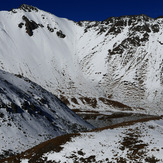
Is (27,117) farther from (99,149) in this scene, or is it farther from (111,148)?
(111,148)

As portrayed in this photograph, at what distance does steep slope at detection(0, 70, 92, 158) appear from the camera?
3047cm

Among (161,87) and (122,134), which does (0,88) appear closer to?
(122,134)

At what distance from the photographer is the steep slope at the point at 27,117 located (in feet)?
100.0

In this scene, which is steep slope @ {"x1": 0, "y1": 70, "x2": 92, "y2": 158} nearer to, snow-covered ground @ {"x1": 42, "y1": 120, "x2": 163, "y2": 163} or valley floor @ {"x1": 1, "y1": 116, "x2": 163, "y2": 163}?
valley floor @ {"x1": 1, "y1": 116, "x2": 163, "y2": 163}

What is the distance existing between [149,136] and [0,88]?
84.1 ft

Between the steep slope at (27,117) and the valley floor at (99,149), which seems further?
the steep slope at (27,117)

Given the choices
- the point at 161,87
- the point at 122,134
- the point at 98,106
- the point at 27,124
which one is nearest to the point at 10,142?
the point at 27,124

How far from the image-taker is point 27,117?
36906 mm

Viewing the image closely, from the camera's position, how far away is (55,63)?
646 feet

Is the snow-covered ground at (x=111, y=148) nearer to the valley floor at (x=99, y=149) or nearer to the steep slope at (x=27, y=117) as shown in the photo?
the valley floor at (x=99, y=149)

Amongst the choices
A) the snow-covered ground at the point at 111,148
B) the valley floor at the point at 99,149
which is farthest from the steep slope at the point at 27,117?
the snow-covered ground at the point at 111,148

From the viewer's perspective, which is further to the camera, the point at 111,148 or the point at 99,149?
the point at 111,148

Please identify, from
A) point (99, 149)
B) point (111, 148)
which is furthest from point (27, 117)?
point (111, 148)

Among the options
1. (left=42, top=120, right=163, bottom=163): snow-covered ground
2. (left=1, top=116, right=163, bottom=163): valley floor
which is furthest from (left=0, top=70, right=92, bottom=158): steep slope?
(left=42, top=120, right=163, bottom=163): snow-covered ground
